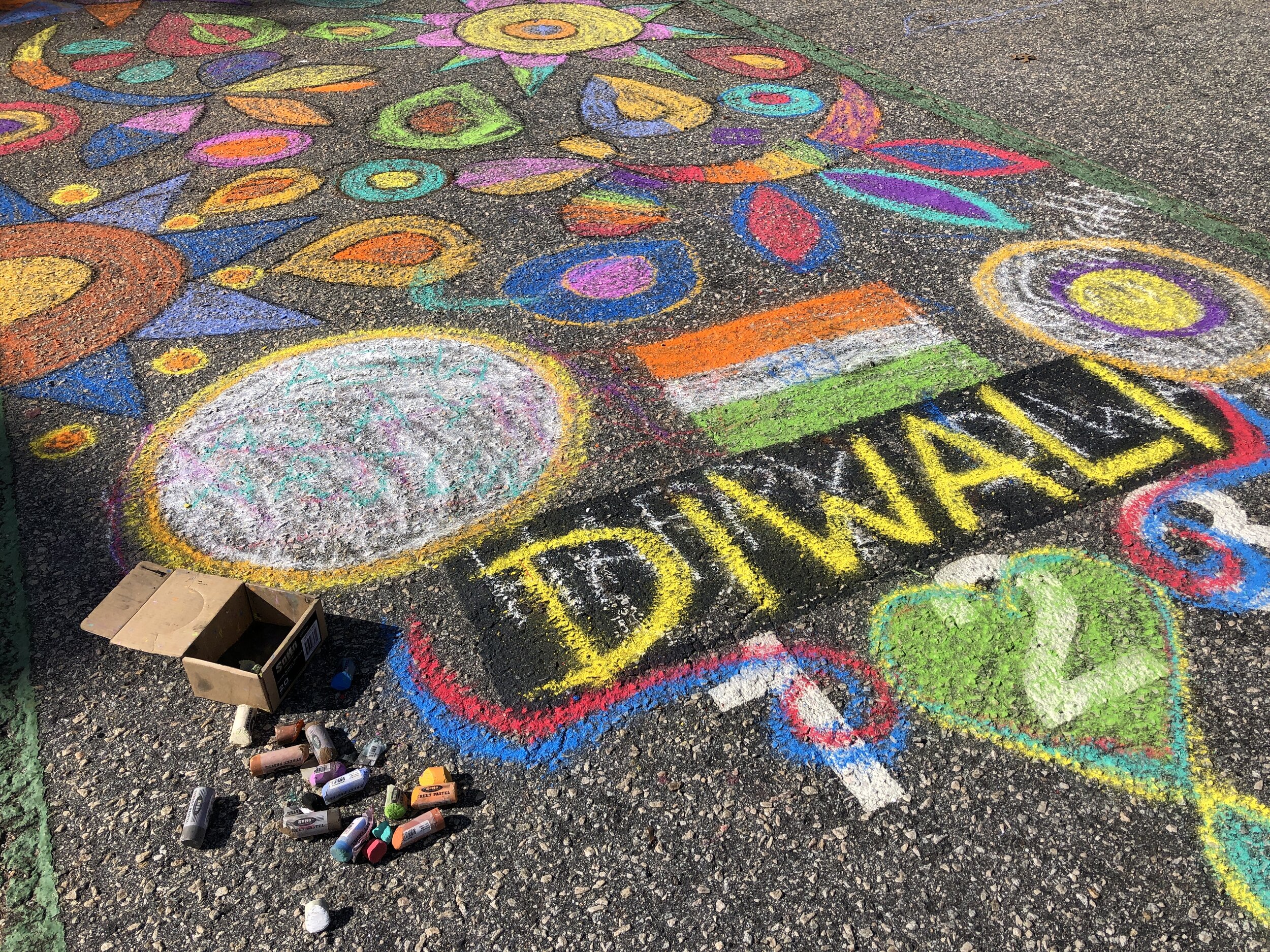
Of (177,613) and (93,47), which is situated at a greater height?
(93,47)

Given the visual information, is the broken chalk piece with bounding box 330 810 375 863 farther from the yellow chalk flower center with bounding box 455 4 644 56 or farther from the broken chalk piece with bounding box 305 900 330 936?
the yellow chalk flower center with bounding box 455 4 644 56

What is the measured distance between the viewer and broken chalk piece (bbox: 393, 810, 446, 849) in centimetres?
207

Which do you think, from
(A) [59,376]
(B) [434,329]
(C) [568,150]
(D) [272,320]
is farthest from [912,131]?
(A) [59,376]

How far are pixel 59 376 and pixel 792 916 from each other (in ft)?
11.3

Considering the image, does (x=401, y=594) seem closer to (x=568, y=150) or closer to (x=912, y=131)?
(x=568, y=150)

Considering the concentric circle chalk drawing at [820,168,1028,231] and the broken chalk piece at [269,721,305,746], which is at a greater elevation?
the concentric circle chalk drawing at [820,168,1028,231]

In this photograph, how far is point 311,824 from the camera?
208 centimetres

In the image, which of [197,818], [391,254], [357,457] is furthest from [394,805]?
[391,254]

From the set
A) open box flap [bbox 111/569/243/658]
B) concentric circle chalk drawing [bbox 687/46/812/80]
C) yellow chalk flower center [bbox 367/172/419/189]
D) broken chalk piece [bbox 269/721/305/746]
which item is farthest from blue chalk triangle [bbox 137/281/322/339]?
concentric circle chalk drawing [bbox 687/46/812/80]

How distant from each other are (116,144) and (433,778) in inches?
200

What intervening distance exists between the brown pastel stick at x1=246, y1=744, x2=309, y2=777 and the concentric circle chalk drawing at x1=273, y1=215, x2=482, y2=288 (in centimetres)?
244

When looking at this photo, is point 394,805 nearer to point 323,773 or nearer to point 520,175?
point 323,773

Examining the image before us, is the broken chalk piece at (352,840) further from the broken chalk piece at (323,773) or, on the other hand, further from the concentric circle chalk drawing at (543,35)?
the concentric circle chalk drawing at (543,35)

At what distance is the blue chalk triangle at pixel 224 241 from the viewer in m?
4.26
